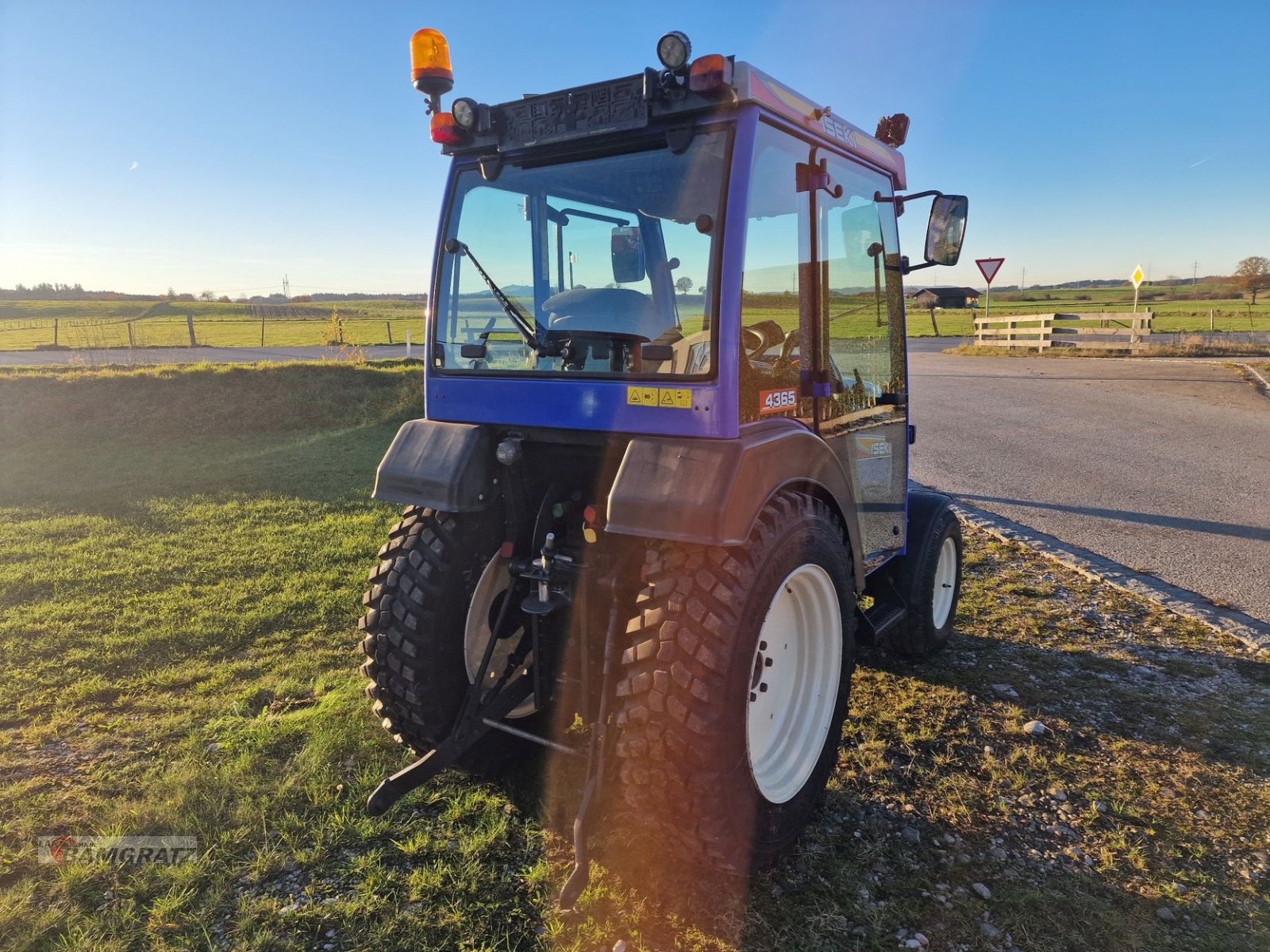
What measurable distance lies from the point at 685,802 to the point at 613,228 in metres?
2.20

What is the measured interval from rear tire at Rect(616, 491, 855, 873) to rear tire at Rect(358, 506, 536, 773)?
2.80 feet

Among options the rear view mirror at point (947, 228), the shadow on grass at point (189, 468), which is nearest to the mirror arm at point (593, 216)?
the rear view mirror at point (947, 228)

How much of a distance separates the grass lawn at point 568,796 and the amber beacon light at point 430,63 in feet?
8.93

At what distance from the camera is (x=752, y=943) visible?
2273 millimetres

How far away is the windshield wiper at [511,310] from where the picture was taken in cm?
286

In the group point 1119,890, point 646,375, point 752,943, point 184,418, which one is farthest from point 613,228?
point 184,418

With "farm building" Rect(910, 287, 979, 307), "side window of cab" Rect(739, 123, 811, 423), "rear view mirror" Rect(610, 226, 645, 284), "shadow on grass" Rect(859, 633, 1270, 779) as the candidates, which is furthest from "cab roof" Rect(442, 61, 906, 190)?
"shadow on grass" Rect(859, 633, 1270, 779)

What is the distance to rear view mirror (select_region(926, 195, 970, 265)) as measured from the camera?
3355 millimetres

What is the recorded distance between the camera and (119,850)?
2674mm

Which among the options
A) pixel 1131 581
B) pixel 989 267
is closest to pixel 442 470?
pixel 1131 581

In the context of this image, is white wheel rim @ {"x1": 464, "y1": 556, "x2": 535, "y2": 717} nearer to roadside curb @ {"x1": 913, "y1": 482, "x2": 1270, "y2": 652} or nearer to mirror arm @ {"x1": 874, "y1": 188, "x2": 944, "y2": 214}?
mirror arm @ {"x1": 874, "y1": 188, "x2": 944, "y2": 214}

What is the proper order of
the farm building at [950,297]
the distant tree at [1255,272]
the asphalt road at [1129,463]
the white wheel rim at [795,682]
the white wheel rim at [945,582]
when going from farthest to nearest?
1. the distant tree at [1255,272]
2. the asphalt road at [1129,463]
3. the white wheel rim at [945,582]
4. the farm building at [950,297]
5. the white wheel rim at [795,682]

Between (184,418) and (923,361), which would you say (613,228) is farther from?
(923,361)

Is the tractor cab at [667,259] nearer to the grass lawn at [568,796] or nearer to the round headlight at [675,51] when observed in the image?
the round headlight at [675,51]
